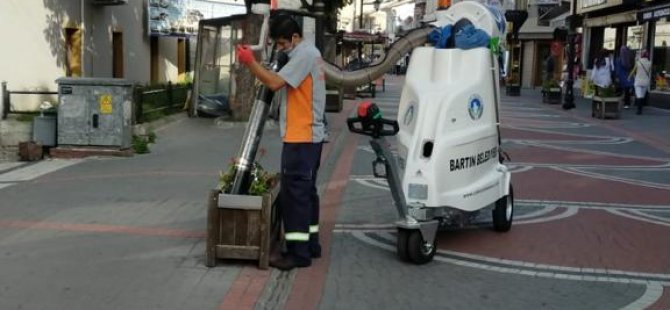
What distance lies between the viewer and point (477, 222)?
24.7 ft

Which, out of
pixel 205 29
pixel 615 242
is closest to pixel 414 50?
pixel 615 242

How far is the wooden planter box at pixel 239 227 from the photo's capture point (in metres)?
5.48

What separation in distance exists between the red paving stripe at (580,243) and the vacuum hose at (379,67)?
62.8 inches

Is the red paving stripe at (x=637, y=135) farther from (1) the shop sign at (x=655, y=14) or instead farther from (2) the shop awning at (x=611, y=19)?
(2) the shop awning at (x=611, y=19)

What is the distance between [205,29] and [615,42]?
17600mm

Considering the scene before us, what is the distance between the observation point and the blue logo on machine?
6344 millimetres

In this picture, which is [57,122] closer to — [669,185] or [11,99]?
[11,99]

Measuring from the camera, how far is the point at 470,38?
21.2ft

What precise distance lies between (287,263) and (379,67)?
190 centimetres

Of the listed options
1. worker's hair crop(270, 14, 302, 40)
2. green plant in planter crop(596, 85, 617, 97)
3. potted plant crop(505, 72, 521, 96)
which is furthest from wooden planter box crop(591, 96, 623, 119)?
worker's hair crop(270, 14, 302, 40)

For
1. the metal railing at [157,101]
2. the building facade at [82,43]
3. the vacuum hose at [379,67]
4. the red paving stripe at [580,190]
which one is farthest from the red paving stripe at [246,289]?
the building facade at [82,43]

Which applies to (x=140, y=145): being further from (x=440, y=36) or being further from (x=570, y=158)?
(x=570, y=158)

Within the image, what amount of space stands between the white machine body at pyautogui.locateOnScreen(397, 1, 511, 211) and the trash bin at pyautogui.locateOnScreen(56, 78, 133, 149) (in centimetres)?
560

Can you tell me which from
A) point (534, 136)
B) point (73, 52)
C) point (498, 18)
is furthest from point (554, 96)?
point (498, 18)
